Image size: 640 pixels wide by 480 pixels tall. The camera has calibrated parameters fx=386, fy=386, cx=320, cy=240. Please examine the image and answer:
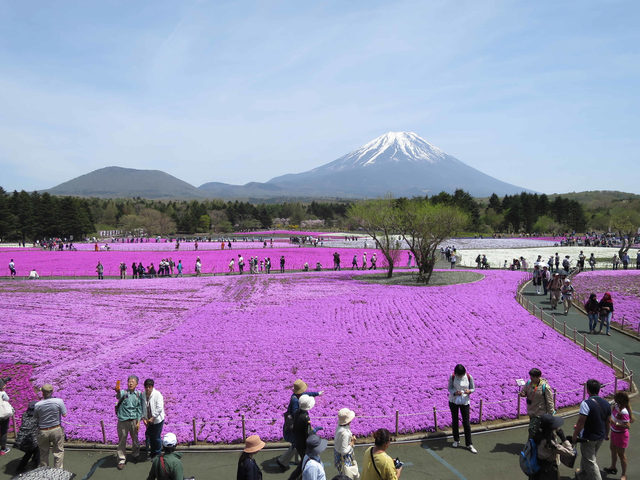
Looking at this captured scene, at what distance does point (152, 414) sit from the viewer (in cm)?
722

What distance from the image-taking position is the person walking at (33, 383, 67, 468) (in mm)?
6965

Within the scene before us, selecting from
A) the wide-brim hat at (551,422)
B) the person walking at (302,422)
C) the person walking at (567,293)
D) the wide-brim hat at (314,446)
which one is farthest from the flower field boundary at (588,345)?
the wide-brim hat at (314,446)

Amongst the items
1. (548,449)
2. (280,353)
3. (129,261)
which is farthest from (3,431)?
(129,261)

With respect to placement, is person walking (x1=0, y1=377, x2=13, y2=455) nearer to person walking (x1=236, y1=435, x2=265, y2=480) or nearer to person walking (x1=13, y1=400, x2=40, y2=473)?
person walking (x1=13, y1=400, x2=40, y2=473)

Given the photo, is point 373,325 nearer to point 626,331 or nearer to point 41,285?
point 626,331

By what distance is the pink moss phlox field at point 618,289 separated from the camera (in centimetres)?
1832

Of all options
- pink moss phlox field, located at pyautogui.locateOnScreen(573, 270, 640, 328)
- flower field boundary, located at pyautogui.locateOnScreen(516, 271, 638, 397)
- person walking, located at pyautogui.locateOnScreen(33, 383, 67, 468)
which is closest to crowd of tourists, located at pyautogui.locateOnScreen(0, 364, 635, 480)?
person walking, located at pyautogui.locateOnScreen(33, 383, 67, 468)

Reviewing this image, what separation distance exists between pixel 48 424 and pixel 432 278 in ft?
A: 91.2

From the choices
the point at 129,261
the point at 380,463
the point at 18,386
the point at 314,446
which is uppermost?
the point at 314,446

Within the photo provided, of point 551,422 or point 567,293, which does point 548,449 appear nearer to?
point 551,422

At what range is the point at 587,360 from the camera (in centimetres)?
1252

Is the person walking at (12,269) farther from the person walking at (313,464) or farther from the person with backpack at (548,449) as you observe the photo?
the person with backpack at (548,449)

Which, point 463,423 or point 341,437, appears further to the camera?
point 463,423

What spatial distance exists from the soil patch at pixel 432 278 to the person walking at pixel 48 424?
2331 centimetres
